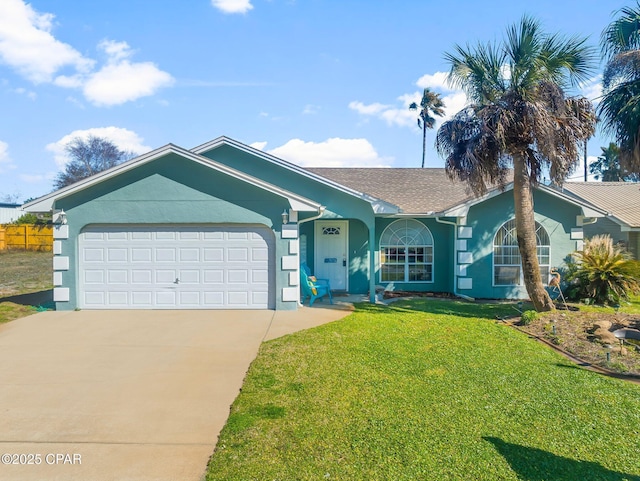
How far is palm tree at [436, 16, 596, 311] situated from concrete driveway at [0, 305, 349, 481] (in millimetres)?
5383

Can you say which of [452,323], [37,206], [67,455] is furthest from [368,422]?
[37,206]

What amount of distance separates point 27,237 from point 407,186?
1107 inches

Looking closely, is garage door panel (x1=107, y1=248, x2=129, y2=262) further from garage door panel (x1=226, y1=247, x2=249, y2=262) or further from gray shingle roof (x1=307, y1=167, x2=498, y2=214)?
gray shingle roof (x1=307, y1=167, x2=498, y2=214)

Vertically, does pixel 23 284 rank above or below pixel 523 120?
below

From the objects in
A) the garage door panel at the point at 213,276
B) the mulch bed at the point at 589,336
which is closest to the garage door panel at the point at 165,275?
the garage door panel at the point at 213,276

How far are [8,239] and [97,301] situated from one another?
25346 mm

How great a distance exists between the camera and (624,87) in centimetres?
1040

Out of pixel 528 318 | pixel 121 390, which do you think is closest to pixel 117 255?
pixel 121 390

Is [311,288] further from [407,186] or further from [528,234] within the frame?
[407,186]

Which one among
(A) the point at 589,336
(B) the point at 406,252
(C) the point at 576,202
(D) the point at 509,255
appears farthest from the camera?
(B) the point at 406,252

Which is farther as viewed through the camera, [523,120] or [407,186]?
[407,186]

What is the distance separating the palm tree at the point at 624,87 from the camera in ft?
32.8

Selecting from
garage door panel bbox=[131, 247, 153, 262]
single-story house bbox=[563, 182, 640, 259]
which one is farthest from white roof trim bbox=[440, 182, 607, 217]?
garage door panel bbox=[131, 247, 153, 262]

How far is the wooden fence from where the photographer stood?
30141 mm
